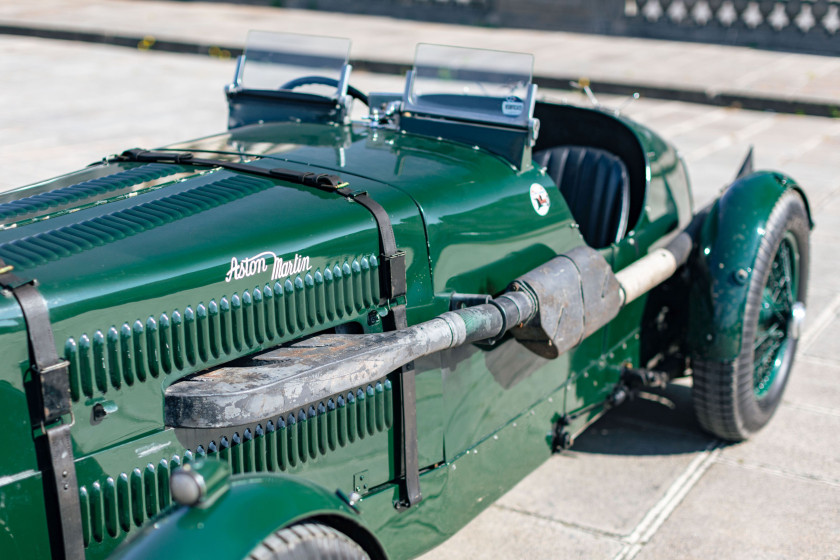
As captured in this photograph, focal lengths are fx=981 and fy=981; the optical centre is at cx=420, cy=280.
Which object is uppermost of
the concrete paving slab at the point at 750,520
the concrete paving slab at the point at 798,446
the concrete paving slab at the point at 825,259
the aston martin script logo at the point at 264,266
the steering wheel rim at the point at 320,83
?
the steering wheel rim at the point at 320,83

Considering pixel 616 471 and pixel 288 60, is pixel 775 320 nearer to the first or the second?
pixel 616 471

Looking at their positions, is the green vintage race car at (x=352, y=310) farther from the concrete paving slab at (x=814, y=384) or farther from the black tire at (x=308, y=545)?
the concrete paving slab at (x=814, y=384)

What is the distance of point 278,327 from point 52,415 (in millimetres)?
675

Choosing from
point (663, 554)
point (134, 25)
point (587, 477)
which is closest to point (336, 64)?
point (587, 477)

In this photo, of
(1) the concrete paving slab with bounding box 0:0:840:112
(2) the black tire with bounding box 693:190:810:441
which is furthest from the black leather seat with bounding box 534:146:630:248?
(1) the concrete paving slab with bounding box 0:0:840:112

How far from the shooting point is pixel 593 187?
14.5 ft

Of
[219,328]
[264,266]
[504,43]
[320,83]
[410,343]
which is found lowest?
[504,43]

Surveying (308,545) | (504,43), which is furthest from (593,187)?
(504,43)

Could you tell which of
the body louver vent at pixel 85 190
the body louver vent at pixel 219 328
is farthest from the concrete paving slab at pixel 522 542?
the body louver vent at pixel 85 190

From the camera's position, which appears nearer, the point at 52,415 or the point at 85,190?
the point at 52,415

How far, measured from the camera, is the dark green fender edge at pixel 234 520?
2.04m

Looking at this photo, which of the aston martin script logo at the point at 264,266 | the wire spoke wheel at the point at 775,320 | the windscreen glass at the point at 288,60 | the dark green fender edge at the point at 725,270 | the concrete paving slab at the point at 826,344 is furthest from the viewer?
the concrete paving slab at the point at 826,344

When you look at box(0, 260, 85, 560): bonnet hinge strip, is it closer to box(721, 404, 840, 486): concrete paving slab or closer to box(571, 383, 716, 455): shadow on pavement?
box(571, 383, 716, 455): shadow on pavement

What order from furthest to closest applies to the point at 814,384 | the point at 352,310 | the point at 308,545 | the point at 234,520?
the point at 814,384 < the point at 352,310 < the point at 308,545 < the point at 234,520
